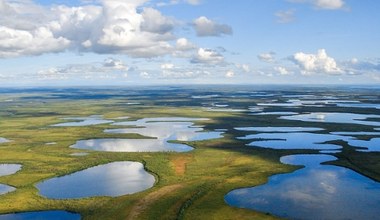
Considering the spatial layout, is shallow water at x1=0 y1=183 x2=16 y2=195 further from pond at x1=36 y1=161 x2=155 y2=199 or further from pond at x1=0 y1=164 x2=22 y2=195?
pond at x1=36 y1=161 x2=155 y2=199

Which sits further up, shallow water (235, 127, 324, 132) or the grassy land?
shallow water (235, 127, 324, 132)

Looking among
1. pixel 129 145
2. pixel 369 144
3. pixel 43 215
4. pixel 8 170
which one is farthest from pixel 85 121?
pixel 43 215

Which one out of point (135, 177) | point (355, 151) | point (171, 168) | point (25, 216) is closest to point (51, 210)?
point (25, 216)

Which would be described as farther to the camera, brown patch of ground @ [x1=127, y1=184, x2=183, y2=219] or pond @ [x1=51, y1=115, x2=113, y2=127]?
pond @ [x1=51, y1=115, x2=113, y2=127]

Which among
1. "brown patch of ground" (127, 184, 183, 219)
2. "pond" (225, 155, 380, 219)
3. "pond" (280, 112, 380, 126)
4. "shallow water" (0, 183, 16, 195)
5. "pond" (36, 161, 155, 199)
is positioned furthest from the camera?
"pond" (280, 112, 380, 126)

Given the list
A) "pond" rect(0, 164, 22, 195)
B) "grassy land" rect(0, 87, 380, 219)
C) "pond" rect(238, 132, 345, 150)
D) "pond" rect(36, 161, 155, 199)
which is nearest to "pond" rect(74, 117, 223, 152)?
"grassy land" rect(0, 87, 380, 219)

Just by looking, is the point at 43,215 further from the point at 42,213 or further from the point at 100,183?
the point at 100,183

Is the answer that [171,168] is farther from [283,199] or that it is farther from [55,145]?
[55,145]
